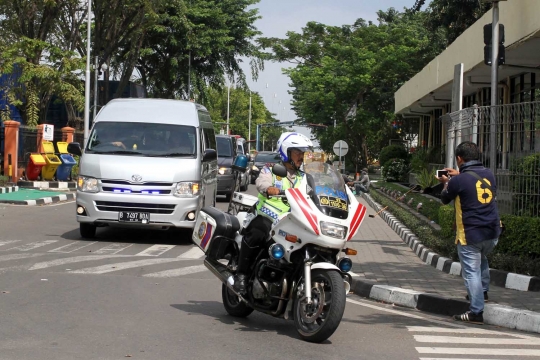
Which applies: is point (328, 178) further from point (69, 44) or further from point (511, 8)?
point (69, 44)

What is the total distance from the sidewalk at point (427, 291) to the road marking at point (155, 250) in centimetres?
291

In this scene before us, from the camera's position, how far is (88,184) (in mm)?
12766

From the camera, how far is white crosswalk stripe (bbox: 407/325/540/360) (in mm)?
6275

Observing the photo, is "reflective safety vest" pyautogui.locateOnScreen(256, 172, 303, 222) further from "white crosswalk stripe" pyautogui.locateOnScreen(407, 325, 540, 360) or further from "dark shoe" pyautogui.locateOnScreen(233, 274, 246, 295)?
"white crosswalk stripe" pyautogui.locateOnScreen(407, 325, 540, 360)

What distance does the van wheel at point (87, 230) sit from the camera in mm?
13184

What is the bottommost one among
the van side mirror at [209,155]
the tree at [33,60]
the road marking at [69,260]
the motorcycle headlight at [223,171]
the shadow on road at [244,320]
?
the shadow on road at [244,320]

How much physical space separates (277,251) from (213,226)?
3.71 ft

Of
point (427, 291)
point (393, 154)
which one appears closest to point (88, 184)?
point (427, 291)

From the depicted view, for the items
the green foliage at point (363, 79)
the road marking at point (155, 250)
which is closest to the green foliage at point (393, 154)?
the green foliage at point (363, 79)

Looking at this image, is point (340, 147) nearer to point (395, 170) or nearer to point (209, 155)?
point (395, 170)

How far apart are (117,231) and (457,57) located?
32.9 feet

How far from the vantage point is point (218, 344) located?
20.4 feet

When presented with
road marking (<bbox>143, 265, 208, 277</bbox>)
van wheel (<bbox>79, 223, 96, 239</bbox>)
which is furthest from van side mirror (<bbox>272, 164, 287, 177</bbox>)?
van wheel (<bbox>79, 223, 96, 239</bbox>)

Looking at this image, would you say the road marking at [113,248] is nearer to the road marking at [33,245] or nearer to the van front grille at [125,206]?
the van front grille at [125,206]
